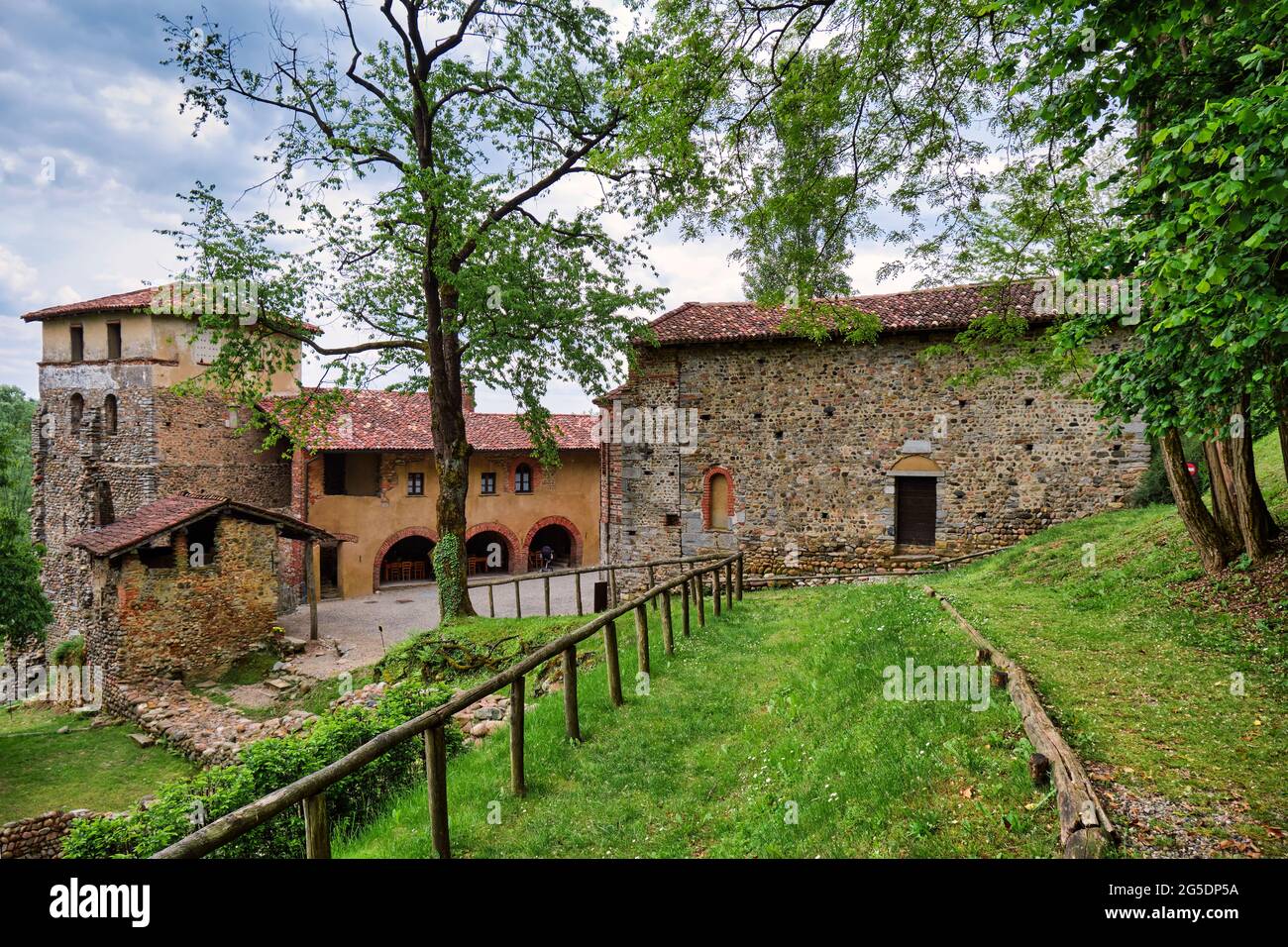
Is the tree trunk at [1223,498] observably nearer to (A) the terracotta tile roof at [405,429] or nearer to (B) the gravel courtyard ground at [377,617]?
(B) the gravel courtyard ground at [377,617]

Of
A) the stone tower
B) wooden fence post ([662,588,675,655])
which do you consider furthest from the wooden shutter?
the stone tower

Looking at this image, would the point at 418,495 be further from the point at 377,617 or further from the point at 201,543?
the point at 201,543

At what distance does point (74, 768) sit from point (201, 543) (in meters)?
5.76

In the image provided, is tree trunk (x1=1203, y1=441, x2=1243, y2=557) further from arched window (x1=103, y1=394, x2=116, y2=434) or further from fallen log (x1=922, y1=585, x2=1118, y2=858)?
arched window (x1=103, y1=394, x2=116, y2=434)

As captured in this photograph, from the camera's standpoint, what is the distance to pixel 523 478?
26.8 metres

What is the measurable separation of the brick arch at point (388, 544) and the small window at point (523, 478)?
4.04 meters

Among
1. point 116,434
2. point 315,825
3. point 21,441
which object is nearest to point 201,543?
point 116,434

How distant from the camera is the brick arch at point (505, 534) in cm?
2564

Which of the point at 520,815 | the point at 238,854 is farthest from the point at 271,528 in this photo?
the point at 520,815

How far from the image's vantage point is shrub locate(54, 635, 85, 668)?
17922 millimetres

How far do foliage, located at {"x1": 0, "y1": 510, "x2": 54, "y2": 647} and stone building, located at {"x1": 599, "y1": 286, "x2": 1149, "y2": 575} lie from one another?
14165mm

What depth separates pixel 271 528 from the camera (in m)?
17.2

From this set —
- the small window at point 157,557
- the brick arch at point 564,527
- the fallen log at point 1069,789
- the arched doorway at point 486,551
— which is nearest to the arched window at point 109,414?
the small window at point 157,557
